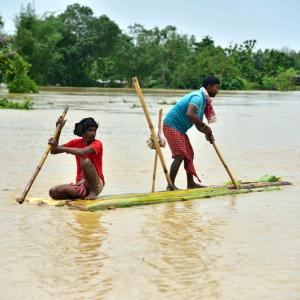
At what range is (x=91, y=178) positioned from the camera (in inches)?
245

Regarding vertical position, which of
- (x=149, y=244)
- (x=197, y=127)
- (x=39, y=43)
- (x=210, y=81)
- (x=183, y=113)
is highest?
(x=39, y=43)

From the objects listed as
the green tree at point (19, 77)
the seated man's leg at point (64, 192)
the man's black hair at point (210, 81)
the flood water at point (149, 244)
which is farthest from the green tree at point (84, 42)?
the seated man's leg at point (64, 192)

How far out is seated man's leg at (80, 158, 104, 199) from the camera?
620 centimetres

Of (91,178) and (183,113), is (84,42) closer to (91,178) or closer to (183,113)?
(183,113)

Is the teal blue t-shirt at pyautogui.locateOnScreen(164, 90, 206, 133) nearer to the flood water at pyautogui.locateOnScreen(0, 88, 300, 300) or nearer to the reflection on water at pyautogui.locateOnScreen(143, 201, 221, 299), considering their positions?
the flood water at pyautogui.locateOnScreen(0, 88, 300, 300)

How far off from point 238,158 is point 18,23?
169 feet

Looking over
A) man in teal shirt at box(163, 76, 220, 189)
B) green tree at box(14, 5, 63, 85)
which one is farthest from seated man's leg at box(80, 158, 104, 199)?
green tree at box(14, 5, 63, 85)

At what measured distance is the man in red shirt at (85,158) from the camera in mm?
6141

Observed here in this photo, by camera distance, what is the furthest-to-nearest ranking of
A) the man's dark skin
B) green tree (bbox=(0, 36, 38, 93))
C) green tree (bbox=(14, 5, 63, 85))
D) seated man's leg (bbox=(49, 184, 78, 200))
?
green tree (bbox=(14, 5, 63, 85)), green tree (bbox=(0, 36, 38, 93)), the man's dark skin, seated man's leg (bbox=(49, 184, 78, 200))

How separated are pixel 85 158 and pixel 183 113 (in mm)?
1525

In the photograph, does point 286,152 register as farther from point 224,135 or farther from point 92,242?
point 92,242

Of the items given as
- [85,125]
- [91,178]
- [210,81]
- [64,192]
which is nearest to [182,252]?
[91,178]

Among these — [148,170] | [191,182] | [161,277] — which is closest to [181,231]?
[161,277]

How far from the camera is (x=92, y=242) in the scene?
505 cm
